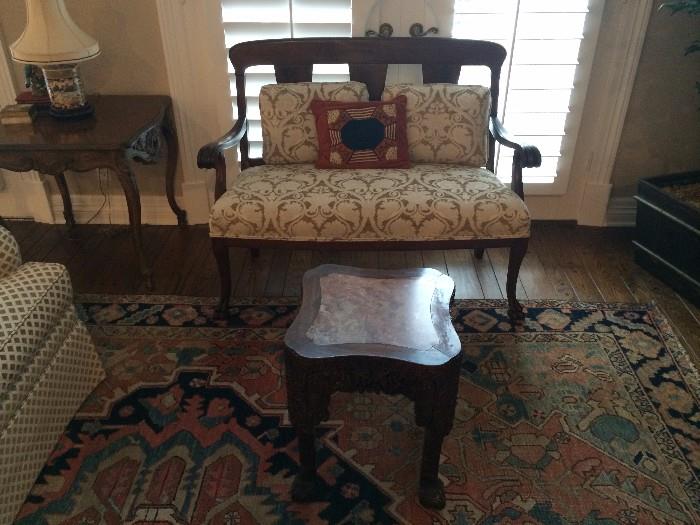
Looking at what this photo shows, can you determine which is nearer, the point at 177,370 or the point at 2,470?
the point at 2,470

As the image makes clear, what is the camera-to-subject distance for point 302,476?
1581 mm

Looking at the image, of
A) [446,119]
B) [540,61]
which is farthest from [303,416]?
[540,61]

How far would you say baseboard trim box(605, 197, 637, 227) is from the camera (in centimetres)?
293

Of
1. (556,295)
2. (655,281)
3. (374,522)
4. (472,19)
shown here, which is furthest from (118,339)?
(655,281)

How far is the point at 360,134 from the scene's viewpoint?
91.7 inches

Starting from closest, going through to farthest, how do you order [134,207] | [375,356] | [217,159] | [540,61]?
1. [375,356]
2. [217,159]
3. [134,207]
4. [540,61]

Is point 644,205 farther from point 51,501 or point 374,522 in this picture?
point 51,501

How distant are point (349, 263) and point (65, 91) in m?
1.41

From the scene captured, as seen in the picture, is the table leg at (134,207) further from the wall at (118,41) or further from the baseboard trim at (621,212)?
the baseboard trim at (621,212)

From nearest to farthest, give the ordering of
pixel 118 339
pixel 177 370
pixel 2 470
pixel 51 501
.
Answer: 1. pixel 2 470
2. pixel 51 501
3. pixel 177 370
4. pixel 118 339

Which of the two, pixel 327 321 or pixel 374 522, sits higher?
pixel 327 321

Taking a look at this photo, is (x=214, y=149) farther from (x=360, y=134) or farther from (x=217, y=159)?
(x=360, y=134)

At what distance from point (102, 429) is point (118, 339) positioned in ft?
1.50

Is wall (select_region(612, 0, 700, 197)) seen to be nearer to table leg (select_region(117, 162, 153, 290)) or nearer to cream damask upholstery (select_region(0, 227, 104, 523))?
table leg (select_region(117, 162, 153, 290))
